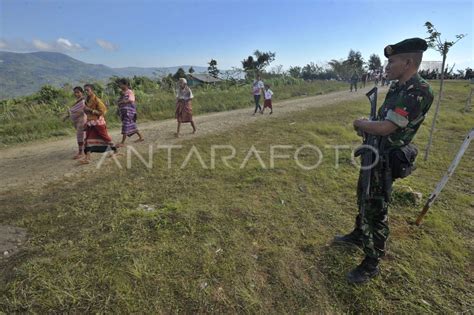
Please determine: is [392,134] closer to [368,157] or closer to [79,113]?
[368,157]

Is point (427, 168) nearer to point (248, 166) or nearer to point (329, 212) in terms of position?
point (329, 212)

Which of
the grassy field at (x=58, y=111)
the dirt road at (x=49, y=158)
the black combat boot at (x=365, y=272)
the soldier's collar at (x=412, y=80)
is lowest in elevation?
the black combat boot at (x=365, y=272)

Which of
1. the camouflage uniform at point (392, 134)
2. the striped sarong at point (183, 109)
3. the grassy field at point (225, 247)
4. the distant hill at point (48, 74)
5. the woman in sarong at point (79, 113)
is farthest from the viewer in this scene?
the distant hill at point (48, 74)

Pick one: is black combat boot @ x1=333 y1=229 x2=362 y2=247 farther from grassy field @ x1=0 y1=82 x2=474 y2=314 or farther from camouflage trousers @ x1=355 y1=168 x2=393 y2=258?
camouflage trousers @ x1=355 y1=168 x2=393 y2=258

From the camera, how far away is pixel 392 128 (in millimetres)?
1876

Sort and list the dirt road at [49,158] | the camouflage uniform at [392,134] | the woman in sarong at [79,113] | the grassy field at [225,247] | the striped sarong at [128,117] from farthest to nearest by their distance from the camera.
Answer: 1. the striped sarong at [128,117]
2. the woman in sarong at [79,113]
3. the dirt road at [49,158]
4. the grassy field at [225,247]
5. the camouflage uniform at [392,134]

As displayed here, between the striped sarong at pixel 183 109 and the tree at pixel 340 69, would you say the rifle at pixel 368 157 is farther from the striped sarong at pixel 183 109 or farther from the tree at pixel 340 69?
the tree at pixel 340 69

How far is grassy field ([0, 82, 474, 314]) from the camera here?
6.93 ft

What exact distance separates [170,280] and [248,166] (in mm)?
2995

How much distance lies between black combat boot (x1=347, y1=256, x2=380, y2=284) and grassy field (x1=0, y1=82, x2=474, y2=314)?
0.07 meters

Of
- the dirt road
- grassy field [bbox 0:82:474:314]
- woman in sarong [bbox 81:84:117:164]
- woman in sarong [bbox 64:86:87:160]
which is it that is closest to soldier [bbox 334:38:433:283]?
grassy field [bbox 0:82:474:314]

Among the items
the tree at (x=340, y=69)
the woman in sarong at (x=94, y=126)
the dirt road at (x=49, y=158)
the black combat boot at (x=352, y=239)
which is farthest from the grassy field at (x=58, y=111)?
the tree at (x=340, y=69)

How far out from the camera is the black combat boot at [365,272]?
2271mm

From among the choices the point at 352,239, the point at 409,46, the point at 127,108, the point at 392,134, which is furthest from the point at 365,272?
the point at 127,108
